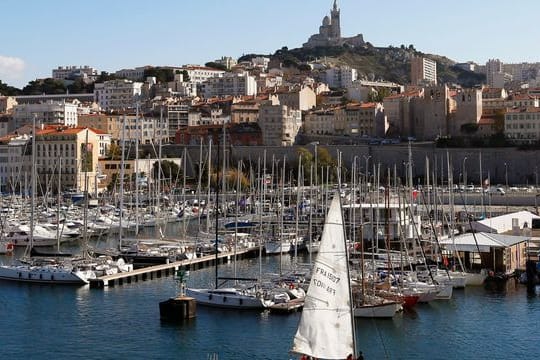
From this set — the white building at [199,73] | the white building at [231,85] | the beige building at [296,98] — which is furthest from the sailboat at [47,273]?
the white building at [199,73]

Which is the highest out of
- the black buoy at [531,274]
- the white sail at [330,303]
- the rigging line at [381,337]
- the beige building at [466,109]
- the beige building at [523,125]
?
the beige building at [466,109]

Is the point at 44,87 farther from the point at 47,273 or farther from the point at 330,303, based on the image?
the point at 330,303

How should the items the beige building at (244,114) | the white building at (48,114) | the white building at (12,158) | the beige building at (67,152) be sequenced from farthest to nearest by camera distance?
the white building at (48,114) < the beige building at (244,114) < the white building at (12,158) < the beige building at (67,152)

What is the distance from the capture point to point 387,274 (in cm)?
2475

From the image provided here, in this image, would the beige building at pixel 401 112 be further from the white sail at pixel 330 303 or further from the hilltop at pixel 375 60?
the white sail at pixel 330 303

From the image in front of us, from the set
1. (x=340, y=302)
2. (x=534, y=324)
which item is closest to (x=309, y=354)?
(x=340, y=302)

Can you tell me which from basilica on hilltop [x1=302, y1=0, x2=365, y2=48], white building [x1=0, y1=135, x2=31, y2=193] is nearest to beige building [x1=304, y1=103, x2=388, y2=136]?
white building [x1=0, y1=135, x2=31, y2=193]

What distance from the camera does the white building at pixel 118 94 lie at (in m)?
97.6

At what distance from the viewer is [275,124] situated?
245ft

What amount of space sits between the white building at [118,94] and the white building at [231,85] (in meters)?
8.14

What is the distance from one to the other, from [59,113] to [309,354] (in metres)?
73.9

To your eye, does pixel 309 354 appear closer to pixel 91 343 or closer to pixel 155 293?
pixel 91 343

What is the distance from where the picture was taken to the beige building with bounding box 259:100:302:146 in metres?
74.5

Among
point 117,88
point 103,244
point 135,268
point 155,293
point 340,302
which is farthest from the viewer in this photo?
point 117,88
